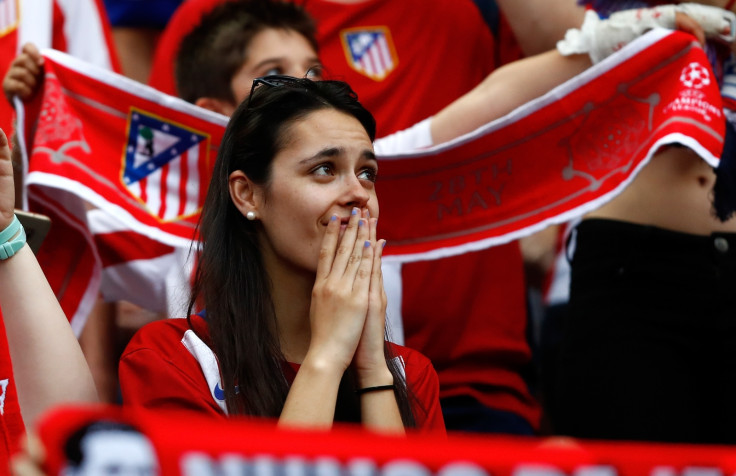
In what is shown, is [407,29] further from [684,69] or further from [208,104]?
[684,69]

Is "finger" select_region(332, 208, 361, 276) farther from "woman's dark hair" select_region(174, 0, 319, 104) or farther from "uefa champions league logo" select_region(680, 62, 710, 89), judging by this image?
"woman's dark hair" select_region(174, 0, 319, 104)

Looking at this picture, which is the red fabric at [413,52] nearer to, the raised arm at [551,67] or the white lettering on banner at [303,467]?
the raised arm at [551,67]

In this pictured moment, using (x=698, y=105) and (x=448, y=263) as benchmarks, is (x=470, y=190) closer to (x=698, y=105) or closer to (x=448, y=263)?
(x=448, y=263)

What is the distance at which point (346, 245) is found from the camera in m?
2.12

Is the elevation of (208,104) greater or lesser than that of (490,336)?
greater

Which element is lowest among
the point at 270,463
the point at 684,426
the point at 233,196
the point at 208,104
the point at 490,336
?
the point at 684,426

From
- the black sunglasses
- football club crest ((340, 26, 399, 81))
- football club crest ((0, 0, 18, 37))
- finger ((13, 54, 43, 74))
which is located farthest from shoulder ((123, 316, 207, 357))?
football club crest ((0, 0, 18, 37))

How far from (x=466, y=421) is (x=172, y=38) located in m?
1.59

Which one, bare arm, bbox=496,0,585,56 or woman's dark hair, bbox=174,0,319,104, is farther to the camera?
woman's dark hair, bbox=174,0,319,104

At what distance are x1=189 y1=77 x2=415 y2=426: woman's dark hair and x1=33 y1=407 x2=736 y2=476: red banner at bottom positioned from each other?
0.71 metres

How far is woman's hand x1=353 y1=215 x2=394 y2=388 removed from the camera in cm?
203

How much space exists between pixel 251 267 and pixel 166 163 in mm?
899

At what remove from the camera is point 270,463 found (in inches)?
48.2

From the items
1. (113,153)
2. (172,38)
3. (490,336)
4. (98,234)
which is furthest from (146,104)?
(490,336)
